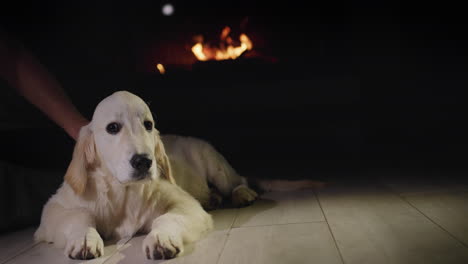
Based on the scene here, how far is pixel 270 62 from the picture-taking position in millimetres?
3742

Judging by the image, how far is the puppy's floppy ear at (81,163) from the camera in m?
1.72

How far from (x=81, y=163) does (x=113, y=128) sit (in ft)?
0.77

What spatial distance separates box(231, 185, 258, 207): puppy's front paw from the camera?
7.63ft

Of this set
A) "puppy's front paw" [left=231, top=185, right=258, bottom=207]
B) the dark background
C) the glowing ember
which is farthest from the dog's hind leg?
the glowing ember

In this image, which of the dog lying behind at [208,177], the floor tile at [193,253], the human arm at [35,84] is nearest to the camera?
the floor tile at [193,253]

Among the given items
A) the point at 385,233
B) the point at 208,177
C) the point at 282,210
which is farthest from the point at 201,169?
the point at 385,233

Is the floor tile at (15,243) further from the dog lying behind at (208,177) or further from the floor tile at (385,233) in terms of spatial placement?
the floor tile at (385,233)

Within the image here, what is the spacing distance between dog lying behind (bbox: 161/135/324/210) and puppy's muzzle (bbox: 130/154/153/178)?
0.90 metres

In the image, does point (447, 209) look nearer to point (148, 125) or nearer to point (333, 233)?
point (333, 233)

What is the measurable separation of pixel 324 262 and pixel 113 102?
3.30ft

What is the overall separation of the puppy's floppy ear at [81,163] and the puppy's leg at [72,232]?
0.36ft

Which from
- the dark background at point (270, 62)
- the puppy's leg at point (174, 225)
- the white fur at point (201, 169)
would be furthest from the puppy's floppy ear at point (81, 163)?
the dark background at point (270, 62)

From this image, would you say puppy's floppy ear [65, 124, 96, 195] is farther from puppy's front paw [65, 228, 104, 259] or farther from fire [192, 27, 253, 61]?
fire [192, 27, 253, 61]

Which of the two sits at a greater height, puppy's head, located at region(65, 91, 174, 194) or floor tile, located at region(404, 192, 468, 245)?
puppy's head, located at region(65, 91, 174, 194)
